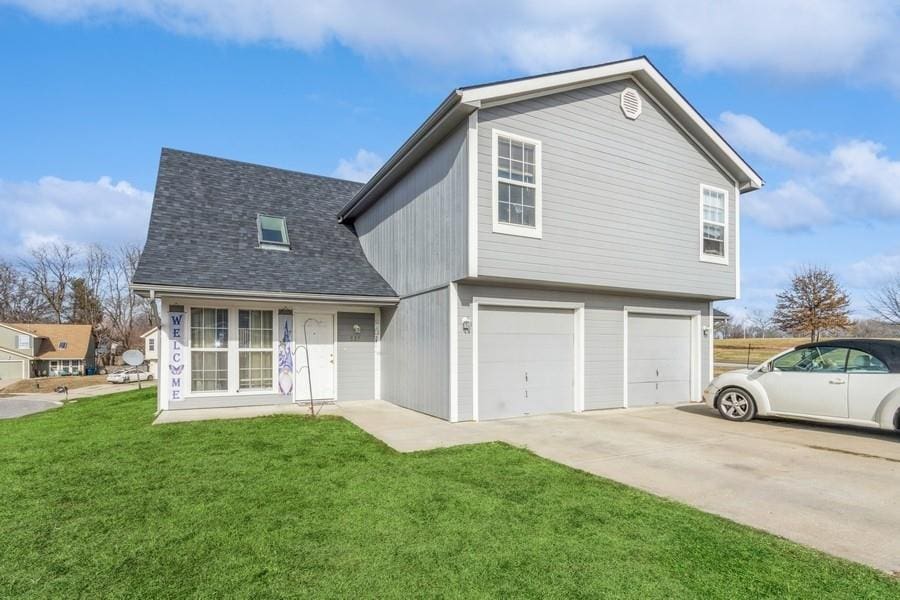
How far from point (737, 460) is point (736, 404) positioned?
330 cm

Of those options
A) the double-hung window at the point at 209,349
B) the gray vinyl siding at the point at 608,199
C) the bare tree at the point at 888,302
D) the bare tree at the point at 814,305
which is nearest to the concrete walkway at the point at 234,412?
the double-hung window at the point at 209,349

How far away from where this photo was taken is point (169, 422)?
823cm

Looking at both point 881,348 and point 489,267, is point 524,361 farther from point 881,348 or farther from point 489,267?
point 881,348

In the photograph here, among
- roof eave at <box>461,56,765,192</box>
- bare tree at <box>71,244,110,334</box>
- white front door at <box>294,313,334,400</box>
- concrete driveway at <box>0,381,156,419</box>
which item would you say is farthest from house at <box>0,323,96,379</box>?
roof eave at <box>461,56,765,192</box>

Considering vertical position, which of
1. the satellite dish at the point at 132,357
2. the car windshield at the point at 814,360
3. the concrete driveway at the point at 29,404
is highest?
the car windshield at the point at 814,360

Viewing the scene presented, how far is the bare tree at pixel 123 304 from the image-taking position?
144 feet

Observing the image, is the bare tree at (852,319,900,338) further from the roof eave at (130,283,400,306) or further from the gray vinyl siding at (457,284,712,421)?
the roof eave at (130,283,400,306)

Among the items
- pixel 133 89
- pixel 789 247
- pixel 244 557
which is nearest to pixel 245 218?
pixel 133 89

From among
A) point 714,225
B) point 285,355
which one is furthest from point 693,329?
point 285,355

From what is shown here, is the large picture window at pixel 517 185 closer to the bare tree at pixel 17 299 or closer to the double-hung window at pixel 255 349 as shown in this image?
the double-hung window at pixel 255 349

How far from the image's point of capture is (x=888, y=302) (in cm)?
2338

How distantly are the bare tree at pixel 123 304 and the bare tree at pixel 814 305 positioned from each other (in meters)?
51.9

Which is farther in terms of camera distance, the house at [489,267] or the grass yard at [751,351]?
the grass yard at [751,351]

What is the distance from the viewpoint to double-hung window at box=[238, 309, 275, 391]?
32.7 feet
